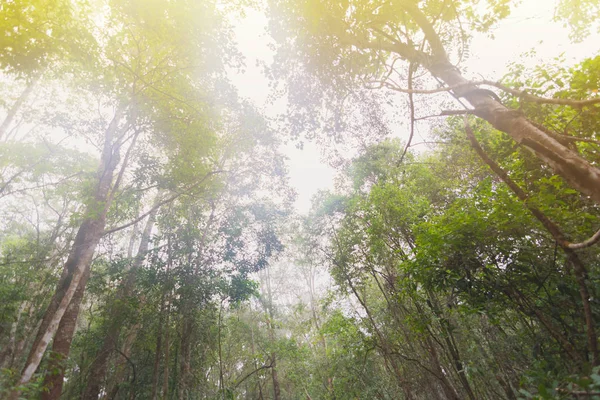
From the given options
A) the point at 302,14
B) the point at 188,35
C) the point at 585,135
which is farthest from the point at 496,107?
the point at 188,35

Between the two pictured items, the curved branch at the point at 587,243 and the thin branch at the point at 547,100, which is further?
the thin branch at the point at 547,100

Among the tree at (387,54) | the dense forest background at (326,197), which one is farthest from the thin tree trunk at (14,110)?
the tree at (387,54)

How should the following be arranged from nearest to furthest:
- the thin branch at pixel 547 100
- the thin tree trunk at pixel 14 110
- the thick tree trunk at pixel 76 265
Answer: the thin branch at pixel 547 100
the thick tree trunk at pixel 76 265
the thin tree trunk at pixel 14 110

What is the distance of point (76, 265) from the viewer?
5734 mm

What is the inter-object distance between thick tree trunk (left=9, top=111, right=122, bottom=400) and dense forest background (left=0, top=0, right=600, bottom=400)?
0.04 m

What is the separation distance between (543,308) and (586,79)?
2.88 metres

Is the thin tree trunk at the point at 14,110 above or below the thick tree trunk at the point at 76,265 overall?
above

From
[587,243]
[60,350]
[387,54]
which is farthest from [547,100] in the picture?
[60,350]

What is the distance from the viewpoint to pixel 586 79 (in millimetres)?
3191

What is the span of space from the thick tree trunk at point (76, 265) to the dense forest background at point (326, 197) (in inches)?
1.8

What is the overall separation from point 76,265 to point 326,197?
9868mm

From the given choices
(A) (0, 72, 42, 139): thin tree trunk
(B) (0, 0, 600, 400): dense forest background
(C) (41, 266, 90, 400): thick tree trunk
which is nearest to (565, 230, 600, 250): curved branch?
(B) (0, 0, 600, 400): dense forest background

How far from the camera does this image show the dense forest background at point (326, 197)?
3148 mm

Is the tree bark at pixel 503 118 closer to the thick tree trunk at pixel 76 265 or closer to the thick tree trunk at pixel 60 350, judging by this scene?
the thick tree trunk at pixel 76 265
